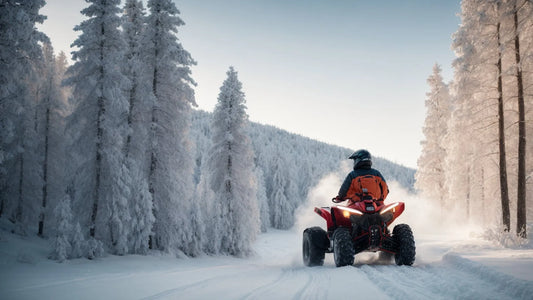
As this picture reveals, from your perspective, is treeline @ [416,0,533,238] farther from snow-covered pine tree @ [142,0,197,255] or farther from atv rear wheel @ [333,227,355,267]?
snow-covered pine tree @ [142,0,197,255]

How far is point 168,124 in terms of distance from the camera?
1845 centimetres

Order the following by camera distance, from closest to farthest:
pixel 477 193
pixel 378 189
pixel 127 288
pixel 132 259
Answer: pixel 127 288, pixel 378 189, pixel 132 259, pixel 477 193

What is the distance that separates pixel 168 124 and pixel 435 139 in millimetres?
28699

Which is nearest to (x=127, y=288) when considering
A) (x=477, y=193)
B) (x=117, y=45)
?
(x=117, y=45)

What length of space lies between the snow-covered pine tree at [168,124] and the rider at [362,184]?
13.1 meters

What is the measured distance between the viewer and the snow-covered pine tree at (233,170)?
938 inches

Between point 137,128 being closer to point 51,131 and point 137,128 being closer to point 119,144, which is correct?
point 119,144

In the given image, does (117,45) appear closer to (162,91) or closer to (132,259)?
(162,91)

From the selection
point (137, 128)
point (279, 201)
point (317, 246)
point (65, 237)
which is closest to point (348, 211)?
point (317, 246)

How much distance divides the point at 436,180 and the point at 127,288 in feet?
114

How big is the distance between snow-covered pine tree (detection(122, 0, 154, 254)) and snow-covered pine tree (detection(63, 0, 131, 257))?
26.7 inches

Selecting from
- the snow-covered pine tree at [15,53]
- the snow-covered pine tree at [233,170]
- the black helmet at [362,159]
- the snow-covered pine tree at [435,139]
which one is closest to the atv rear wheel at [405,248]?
the black helmet at [362,159]

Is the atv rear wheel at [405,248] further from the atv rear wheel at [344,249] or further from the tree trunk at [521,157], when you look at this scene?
the tree trunk at [521,157]

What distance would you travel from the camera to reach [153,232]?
658 inches
